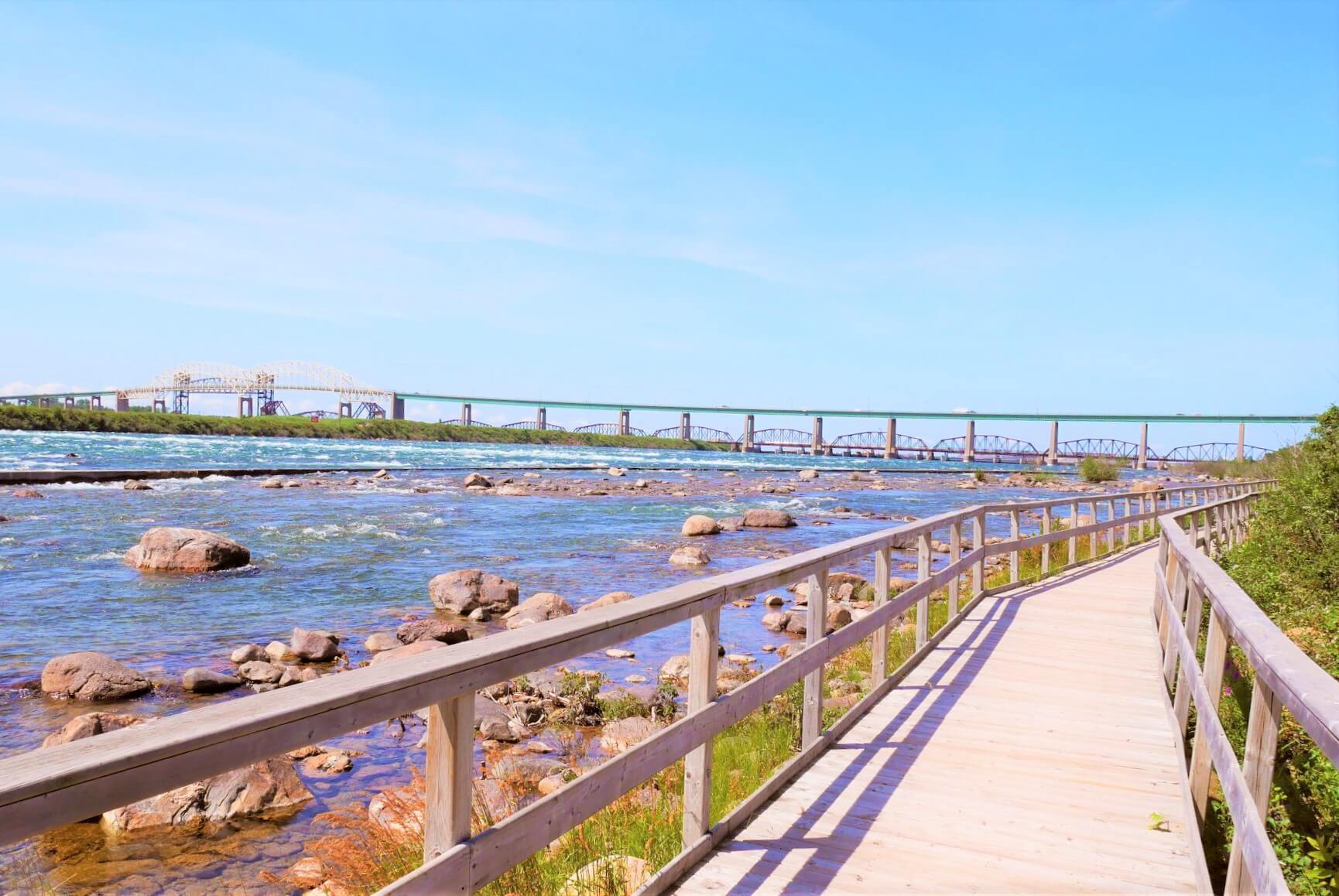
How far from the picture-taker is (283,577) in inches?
666

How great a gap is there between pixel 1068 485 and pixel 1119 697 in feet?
223

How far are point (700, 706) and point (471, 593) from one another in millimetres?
10934

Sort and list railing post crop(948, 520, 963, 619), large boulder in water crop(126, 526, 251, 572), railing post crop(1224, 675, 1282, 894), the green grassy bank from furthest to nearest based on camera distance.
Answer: the green grassy bank → large boulder in water crop(126, 526, 251, 572) → railing post crop(948, 520, 963, 619) → railing post crop(1224, 675, 1282, 894)

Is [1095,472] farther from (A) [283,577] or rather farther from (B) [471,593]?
(A) [283,577]

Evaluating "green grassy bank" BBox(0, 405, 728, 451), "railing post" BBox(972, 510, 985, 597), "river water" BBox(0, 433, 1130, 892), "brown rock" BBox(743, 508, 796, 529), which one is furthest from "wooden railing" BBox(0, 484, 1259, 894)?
"green grassy bank" BBox(0, 405, 728, 451)

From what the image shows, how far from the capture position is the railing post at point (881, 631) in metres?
6.98

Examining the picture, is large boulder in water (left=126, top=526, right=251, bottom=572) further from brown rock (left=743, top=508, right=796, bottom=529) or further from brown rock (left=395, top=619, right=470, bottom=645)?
brown rock (left=743, top=508, right=796, bottom=529)

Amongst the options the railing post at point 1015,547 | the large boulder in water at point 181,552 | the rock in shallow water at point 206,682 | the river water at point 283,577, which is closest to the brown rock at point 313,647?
the river water at point 283,577

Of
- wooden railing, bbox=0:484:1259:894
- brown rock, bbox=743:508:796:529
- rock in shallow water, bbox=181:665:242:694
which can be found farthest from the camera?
brown rock, bbox=743:508:796:529

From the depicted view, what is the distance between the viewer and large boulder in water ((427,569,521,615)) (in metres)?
14.3

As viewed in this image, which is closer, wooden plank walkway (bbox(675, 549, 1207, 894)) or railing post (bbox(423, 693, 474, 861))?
railing post (bbox(423, 693, 474, 861))

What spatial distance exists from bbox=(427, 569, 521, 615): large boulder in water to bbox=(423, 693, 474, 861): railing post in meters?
11.9

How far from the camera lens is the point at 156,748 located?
5.45ft

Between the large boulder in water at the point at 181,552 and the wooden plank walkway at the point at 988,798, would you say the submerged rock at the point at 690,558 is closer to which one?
the large boulder in water at the point at 181,552
